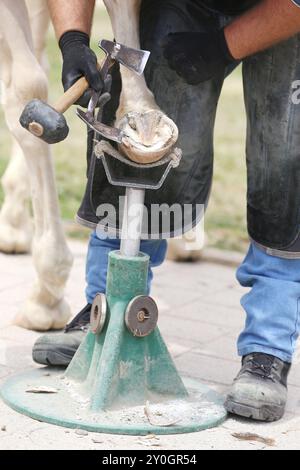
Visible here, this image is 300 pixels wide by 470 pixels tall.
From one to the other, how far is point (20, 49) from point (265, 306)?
3.93ft

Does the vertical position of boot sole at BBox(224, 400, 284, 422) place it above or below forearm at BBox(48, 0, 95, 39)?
below

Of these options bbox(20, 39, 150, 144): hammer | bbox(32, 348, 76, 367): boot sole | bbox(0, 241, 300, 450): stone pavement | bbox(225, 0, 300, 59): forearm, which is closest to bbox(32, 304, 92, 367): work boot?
bbox(32, 348, 76, 367): boot sole

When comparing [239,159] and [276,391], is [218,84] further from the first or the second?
[239,159]

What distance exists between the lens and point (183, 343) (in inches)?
141

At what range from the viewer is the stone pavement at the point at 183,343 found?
8.55 feet

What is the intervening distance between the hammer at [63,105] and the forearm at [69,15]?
124 millimetres

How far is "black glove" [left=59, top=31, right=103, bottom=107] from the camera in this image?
8.77ft

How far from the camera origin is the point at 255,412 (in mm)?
2801

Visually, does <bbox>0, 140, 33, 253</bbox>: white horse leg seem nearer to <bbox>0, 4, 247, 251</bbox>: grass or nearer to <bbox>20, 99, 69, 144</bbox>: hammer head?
<bbox>0, 4, 247, 251</bbox>: grass

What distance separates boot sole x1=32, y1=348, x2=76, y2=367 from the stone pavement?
105 mm

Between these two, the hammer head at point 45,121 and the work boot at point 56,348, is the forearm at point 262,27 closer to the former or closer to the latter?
the hammer head at point 45,121

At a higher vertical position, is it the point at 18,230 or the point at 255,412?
the point at 18,230

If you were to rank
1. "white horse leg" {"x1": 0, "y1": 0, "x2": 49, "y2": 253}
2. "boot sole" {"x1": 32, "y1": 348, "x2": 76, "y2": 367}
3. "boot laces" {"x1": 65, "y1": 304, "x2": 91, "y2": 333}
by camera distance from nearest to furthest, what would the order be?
1. "boot sole" {"x1": 32, "y1": 348, "x2": 76, "y2": 367}
2. "boot laces" {"x1": 65, "y1": 304, "x2": 91, "y2": 333}
3. "white horse leg" {"x1": 0, "y1": 0, "x2": 49, "y2": 253}
